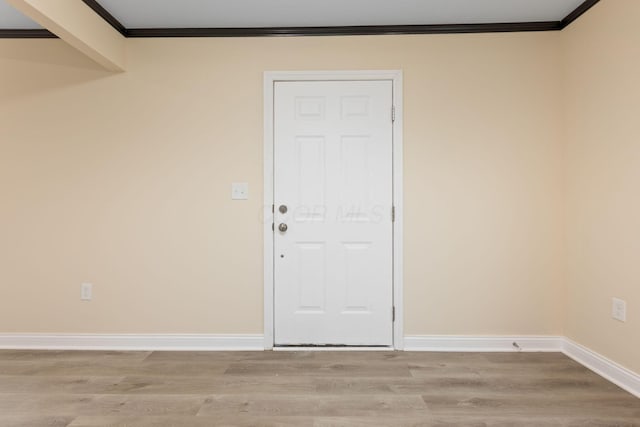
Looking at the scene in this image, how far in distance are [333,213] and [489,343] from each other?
150 cm

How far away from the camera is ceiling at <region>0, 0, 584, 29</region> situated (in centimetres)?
247

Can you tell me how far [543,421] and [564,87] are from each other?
7.40 feet

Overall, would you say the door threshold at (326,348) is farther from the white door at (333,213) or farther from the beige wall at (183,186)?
the beige wall at (183,186)

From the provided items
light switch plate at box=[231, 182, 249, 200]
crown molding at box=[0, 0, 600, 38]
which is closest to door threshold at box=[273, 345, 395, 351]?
light switch plate at box=[231, 182, 249, 200]

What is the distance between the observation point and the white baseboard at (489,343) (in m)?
2.74

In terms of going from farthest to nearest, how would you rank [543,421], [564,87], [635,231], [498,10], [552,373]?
[564,87] < [498,10] < [552,373] < [635,231] < [543,421]

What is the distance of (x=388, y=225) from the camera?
2795mm

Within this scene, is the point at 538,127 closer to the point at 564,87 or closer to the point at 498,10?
the point at 564,87

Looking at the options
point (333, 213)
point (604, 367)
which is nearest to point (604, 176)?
point (604, 367)

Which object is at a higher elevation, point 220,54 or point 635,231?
point 220,54

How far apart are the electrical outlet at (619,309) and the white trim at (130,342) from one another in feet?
7.64

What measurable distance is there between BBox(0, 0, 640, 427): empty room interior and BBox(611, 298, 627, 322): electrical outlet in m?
0.35

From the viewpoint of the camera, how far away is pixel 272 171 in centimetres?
280

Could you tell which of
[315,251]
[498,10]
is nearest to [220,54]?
[315,251]
